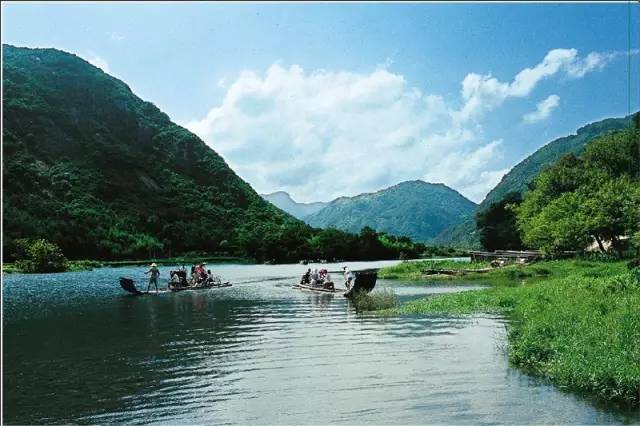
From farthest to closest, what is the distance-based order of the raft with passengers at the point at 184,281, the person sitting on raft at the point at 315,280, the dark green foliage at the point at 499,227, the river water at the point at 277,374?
the dark green foliage at the point at 499,227, the raft with passengers at the point at 184,281, the person sitting on raft at the point at 315,280, the river water at the point at 277,374

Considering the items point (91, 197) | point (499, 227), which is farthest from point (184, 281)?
point (91, 197)

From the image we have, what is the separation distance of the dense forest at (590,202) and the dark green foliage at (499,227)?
2571 cm

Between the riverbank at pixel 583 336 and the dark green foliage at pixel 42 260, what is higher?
the dark green foliage at pixel 42 260

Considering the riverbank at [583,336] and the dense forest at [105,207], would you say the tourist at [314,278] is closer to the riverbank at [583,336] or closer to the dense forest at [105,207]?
the riverbank at [583,336]

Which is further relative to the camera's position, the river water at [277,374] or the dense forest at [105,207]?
the dense forest at [105,207]

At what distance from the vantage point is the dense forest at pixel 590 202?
5731 centimetres

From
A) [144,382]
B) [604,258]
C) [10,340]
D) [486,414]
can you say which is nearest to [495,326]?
[486,414]

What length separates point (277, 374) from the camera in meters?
17.0

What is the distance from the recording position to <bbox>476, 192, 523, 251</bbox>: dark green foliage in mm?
118869

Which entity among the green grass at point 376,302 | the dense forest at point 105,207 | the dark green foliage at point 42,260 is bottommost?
the green grass at point 376,302

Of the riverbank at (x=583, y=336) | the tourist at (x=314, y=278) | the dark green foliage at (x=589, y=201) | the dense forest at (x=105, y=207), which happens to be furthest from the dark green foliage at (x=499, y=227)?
the riverbank at (x=583, y=336)

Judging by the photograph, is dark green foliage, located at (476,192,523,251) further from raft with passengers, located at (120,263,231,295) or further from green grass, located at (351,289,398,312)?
green grass, located at (351,289,398,312)

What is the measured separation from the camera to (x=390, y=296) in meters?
33.5

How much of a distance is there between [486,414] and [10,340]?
21157 mm
